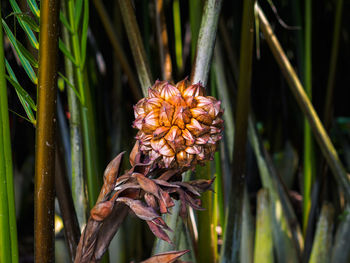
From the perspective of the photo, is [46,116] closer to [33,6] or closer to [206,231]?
[33,6]

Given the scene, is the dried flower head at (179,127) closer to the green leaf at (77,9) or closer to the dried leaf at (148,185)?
the dried leaf at (148,185)

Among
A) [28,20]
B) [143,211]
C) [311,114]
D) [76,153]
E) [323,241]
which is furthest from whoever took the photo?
[323,241]

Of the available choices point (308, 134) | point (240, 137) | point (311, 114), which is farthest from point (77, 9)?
point (308, 134)

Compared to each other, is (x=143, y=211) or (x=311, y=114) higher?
(x=311, y=114)

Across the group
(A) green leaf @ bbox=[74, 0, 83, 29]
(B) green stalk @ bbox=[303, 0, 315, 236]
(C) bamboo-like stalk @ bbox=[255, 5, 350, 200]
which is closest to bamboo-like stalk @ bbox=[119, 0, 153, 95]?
(A) green leaf @ bbox=[74, 0, 83, 29]

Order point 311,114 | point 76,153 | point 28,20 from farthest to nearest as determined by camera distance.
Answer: point 311,114 → point 76,153 → point 28,20

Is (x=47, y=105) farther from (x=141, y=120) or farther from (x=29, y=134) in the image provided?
(x=29, y=134)

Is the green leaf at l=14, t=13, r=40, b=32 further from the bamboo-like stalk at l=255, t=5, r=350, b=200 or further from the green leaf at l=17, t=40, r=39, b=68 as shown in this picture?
the bamboo-like stalk at l=255, t=5, r=350, b=200
